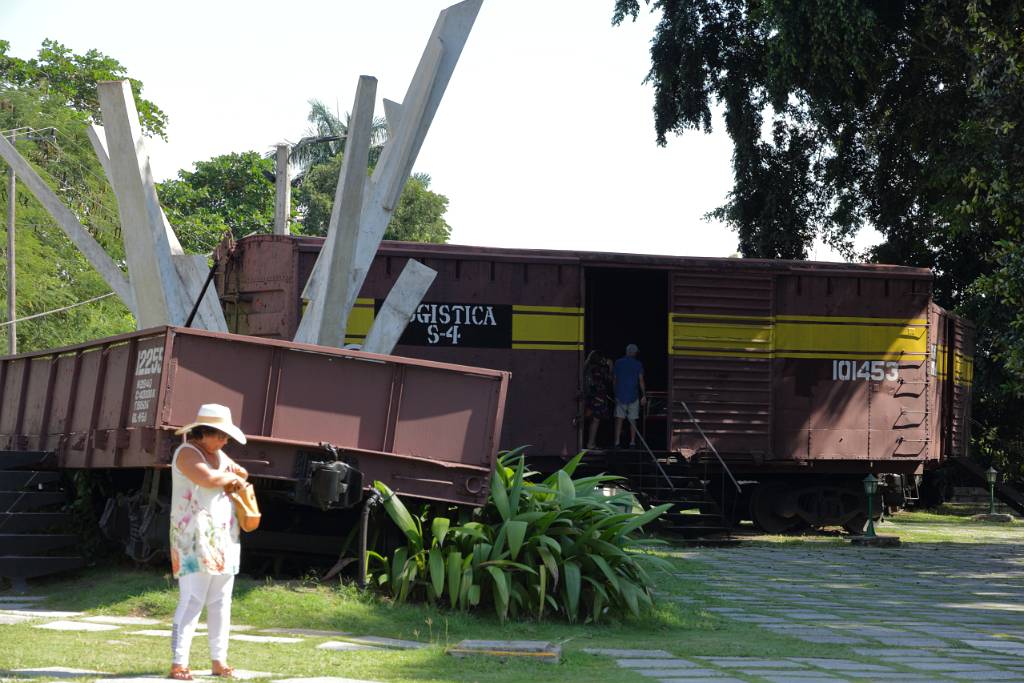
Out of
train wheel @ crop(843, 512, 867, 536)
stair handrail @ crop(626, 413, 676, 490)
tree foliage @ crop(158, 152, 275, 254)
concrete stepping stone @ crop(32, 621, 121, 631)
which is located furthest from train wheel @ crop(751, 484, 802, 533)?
tree foliage @ crop(158, 152, 275, 254)

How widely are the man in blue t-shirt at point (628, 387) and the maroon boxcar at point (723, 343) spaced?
0.50 metres

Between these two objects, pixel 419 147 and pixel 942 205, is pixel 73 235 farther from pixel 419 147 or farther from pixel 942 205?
pixel 942 205

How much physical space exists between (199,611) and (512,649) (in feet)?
7.27

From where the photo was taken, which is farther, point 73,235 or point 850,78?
point 850,78

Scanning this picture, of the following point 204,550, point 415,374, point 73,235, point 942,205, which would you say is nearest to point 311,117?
point 942,205

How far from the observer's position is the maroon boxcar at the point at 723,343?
55.3 ft

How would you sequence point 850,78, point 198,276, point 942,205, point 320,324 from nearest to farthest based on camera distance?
point 320,324
point 198,276
point 850,78
point 942,205

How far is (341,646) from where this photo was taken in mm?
8477

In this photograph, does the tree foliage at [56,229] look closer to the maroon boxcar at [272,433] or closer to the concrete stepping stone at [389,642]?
the maroon boxcar at [272,433]

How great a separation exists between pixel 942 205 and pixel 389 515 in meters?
16.8

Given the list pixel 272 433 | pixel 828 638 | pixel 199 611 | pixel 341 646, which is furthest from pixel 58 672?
pixel 828 638

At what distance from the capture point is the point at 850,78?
22.1 meters

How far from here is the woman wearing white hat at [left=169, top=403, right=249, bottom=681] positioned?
6922 millimetres

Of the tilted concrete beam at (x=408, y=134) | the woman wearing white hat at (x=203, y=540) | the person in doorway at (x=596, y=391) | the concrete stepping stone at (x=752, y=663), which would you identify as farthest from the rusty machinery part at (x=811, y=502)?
the woman wearing white hat at (x=203, y=540)
